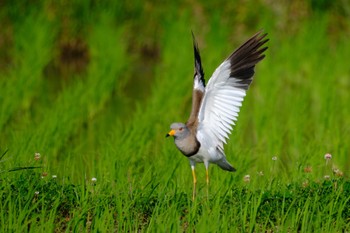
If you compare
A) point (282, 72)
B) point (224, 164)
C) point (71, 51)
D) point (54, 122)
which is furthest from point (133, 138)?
point (71, 51)

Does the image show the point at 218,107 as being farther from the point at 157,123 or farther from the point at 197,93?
the point at 157,123

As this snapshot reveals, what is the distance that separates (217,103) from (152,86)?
4634 mm

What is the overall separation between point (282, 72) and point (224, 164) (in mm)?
5231

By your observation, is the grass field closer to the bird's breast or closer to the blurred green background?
the blurred green background

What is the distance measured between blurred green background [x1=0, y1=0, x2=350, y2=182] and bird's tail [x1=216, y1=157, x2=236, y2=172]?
0.21 metres

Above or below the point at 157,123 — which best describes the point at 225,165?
below

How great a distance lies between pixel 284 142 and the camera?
7598mm

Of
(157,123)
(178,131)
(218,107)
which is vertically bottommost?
(178,131)

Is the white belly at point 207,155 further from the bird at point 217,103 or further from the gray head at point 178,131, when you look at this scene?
the gray head at point 178,131

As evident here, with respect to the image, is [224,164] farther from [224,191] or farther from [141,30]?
[141,30]

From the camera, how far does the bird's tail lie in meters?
5.30

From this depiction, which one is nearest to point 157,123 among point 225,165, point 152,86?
point 225,165

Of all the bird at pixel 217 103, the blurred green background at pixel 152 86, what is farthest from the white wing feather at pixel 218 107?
the blurred green background at pixel 152 86

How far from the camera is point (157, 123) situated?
732cm
